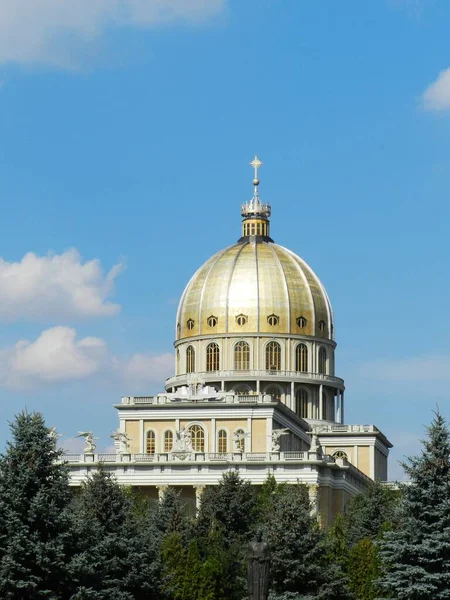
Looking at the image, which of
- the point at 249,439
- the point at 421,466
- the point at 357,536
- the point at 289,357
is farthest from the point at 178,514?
the point at 289,357

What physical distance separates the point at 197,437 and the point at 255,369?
17.4 meters

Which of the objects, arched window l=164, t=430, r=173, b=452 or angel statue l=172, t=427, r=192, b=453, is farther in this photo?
arched window l=164, t=430, r=173, b=452

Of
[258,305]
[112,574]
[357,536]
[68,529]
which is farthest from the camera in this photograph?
[258,305]

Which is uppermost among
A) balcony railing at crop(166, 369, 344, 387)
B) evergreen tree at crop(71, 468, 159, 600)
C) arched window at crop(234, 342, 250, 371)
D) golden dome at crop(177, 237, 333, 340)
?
golden dome at crop(177, 237, 333, 340)

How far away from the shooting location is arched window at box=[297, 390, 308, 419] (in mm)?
140125

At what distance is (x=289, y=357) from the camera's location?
5527 inches

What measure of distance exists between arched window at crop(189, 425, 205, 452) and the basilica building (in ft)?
0.22

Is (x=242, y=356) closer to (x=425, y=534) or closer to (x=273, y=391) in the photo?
(x=273, y=391)

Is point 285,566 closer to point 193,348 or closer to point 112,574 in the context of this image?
point 112,574

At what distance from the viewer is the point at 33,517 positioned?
5900cm

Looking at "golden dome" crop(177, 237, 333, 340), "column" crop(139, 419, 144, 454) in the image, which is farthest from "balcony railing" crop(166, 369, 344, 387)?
"column" crop(139, 419, 144, 454)

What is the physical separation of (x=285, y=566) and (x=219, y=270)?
7653cm

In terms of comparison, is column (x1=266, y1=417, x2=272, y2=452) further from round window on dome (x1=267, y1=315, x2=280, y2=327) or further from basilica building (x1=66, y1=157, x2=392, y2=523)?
round window on dome (x1=267, y1=315, x2=280, y2=327)

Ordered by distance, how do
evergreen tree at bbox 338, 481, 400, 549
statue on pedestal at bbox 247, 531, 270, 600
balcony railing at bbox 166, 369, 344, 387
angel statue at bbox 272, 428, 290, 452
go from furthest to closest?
balcony railing at bbox 166, 369, 344, 387 < angel statue at bbox 272, 428, 290, 452 < evergreen tree at bbox 338, 481, 400, 549 < statue on pedestal at bbox 247, 531, 270, 600
